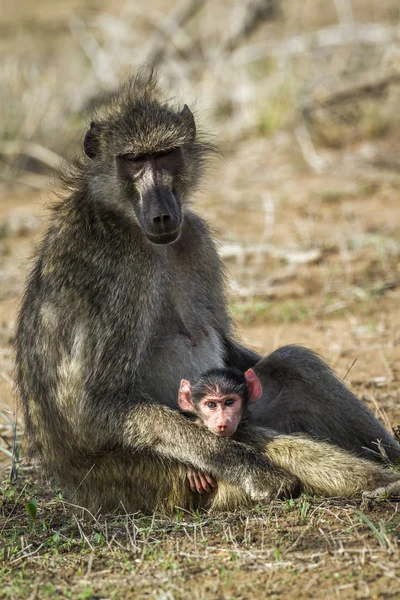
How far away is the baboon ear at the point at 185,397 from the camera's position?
12.3 feet

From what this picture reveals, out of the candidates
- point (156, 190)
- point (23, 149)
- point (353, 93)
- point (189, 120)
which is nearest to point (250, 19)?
point (353, 93)

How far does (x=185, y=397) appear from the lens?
3.75m

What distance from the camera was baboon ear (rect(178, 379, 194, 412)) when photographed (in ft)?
12.3

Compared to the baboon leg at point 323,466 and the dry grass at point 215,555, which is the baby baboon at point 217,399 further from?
the dry grass at point 215,555

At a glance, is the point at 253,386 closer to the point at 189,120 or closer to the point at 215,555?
the point at 215,555

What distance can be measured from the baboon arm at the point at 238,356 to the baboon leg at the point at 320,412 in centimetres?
30

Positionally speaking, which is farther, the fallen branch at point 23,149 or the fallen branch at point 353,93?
the fallen branch at point 23,149

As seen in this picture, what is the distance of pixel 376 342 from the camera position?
5957 mm

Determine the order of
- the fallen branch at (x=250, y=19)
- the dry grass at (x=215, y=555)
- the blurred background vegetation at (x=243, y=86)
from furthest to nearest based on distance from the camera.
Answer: the fallen branch at (x=250, y=19)
the blurred background vegetation at (x=243, y=86)
the dry grass at (x=215, y=555)

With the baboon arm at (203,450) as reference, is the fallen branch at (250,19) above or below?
above

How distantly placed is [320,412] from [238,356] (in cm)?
52

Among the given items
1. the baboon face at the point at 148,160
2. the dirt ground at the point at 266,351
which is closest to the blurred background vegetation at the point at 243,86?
the dirt ground at the point at 266,351

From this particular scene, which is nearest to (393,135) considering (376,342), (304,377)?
(376,342)

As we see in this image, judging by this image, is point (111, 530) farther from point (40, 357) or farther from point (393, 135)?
point (393, 135)
